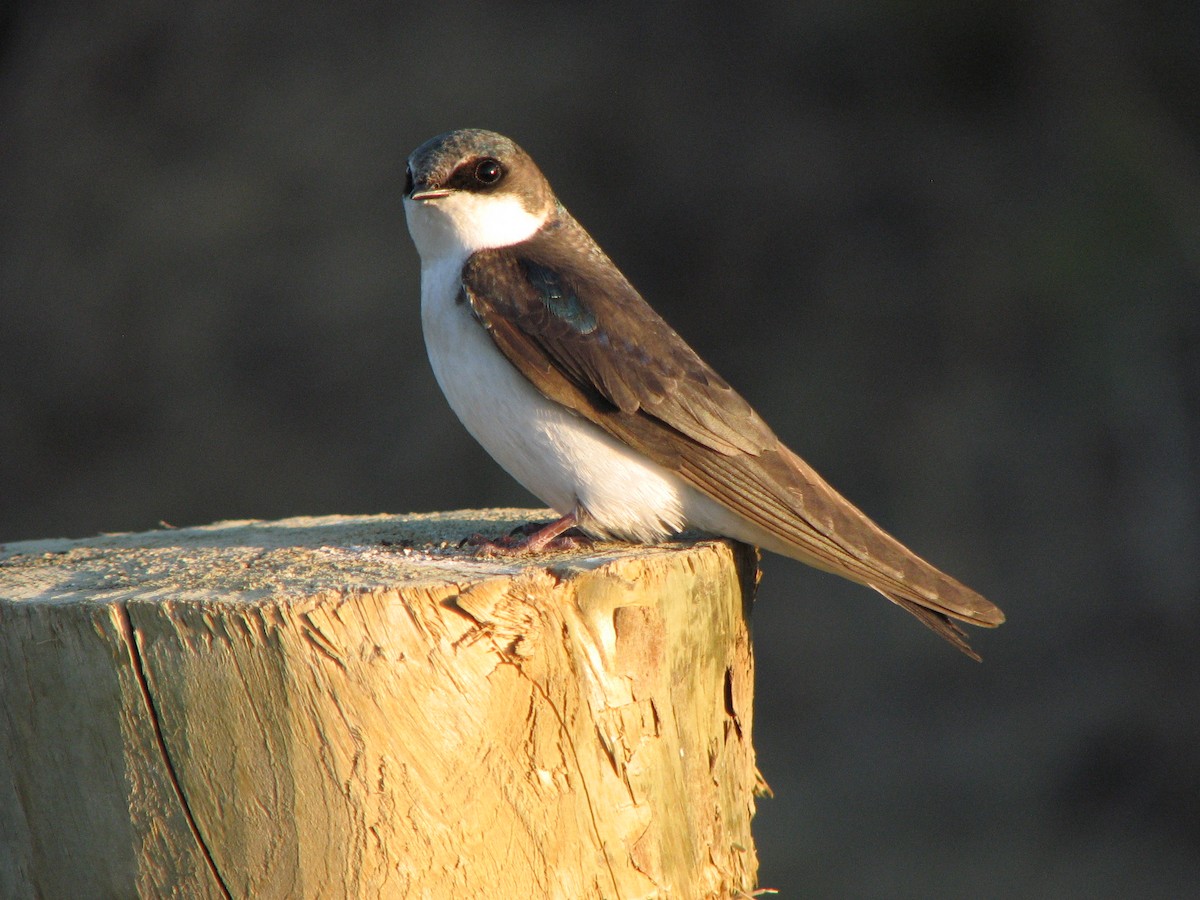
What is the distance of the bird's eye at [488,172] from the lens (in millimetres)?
4219

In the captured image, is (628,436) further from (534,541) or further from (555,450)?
(534,541)

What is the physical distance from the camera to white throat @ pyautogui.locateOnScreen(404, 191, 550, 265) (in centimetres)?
416

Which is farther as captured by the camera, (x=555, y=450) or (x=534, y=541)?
(x=555, y=450)

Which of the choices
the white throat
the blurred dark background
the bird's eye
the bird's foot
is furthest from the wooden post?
the blurred dark background

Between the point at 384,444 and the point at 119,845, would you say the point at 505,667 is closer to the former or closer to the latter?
the point at 119,845

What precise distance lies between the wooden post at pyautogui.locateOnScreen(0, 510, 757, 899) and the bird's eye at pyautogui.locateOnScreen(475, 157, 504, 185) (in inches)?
57.0

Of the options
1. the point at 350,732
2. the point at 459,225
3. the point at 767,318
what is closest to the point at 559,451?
the point at 459,225

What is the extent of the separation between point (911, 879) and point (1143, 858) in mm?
1260

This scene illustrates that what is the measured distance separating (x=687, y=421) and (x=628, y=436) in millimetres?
172

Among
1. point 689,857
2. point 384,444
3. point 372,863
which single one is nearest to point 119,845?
point 372,863

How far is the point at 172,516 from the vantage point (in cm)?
1048

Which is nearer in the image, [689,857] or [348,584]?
[348,584]

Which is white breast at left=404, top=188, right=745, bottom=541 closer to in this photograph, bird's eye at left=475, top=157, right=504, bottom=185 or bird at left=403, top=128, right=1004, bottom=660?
bird at left=403, top=128, right=1004, bottom=660

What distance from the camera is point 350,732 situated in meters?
2.81
